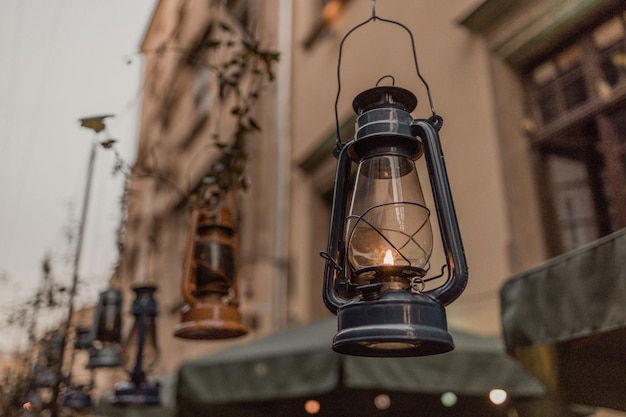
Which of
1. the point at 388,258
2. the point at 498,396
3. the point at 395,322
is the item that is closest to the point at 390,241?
the point at 388,258

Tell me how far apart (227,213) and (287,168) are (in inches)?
169

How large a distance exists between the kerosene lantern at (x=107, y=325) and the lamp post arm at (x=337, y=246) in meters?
2.21

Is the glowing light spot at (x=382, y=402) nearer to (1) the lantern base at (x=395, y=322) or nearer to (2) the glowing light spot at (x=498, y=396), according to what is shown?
(2) the glowing light spot at (x=498, y=396)

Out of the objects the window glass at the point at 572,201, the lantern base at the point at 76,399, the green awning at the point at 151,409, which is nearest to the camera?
the window glass at the point at 572,201

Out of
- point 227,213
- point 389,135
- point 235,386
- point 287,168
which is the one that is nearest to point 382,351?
point 389,135

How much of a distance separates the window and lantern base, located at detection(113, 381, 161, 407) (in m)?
2.44

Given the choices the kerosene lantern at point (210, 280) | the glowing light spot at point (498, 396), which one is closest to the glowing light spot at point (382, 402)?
the glowing light spot at point (498, 396)

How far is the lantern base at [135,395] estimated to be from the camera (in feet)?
9.20

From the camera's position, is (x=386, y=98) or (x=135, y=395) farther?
(x=135, y=395)

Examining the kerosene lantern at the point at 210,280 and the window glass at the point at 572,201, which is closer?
the kerosene lantern at the point at 210,280

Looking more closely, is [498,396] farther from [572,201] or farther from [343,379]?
[572,201]

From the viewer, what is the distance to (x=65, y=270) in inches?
175

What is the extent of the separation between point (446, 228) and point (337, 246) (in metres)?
0.24

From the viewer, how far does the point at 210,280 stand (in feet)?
7.68
